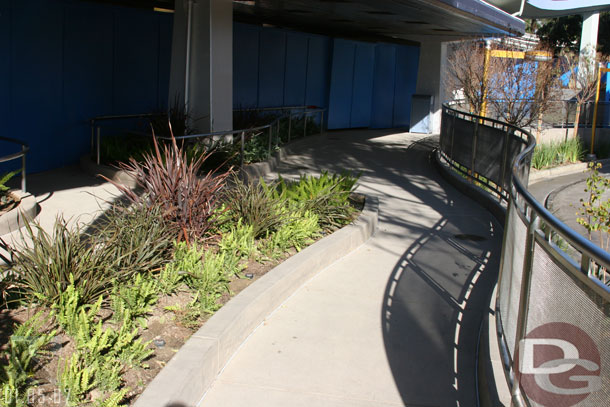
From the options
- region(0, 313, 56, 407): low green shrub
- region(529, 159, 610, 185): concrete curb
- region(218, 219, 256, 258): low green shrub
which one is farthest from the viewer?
region(529, 159, 610, 185): concrete curb

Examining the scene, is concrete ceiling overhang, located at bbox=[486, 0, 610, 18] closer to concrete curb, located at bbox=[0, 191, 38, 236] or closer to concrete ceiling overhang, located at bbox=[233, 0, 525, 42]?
concrete ceiling overhang, located at bbox=[233, 0, 525, 42]

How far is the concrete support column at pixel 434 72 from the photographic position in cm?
2347

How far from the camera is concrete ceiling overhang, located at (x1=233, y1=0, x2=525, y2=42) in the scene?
516 inches

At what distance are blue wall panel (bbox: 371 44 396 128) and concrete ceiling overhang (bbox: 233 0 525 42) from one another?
2.79 m

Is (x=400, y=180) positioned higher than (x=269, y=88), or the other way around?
(x=269, y=88)

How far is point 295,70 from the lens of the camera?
20.4 meters

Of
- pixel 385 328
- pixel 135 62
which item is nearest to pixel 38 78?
pixel 135 62

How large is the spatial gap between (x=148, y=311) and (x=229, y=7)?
8.64 m

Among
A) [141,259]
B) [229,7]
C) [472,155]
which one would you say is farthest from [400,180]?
[141,259]

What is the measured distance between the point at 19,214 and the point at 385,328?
15.1 ft

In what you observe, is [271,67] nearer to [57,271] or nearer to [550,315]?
[57,271]

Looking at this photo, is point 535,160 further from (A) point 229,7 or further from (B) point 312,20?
(A) point 229,7

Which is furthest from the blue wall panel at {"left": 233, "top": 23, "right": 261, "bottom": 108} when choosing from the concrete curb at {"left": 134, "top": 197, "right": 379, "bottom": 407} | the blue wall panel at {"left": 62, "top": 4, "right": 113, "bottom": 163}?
the concrete curb at {"left": 134, "top": 197, "right": 379, "bottom": 407}

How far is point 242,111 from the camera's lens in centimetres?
1681
